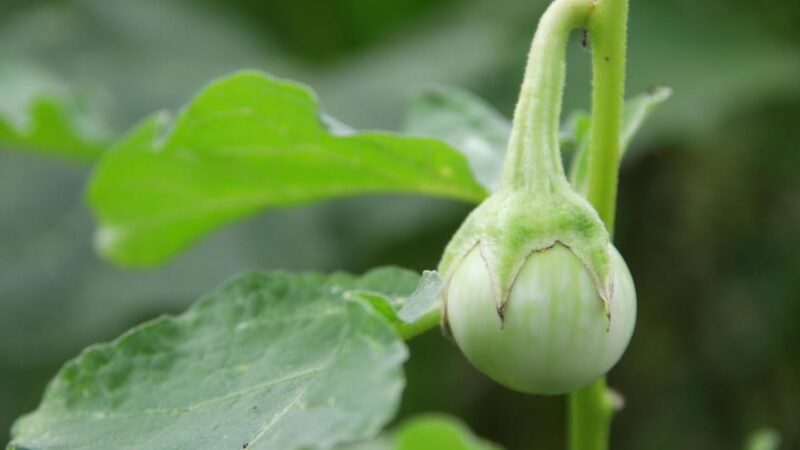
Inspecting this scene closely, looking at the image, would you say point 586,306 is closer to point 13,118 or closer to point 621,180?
point 13,118

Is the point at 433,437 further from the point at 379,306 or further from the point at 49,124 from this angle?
the point at 49,124

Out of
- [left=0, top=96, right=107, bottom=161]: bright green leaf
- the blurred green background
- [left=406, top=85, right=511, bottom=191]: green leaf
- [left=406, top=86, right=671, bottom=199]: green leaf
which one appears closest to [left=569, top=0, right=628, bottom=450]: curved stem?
[left=406, top=86, right=671, bottom=199]: green leaf

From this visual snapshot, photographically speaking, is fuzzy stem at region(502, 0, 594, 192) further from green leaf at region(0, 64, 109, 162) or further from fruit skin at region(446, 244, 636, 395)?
green leaf at region(0, 64, 109, 162)

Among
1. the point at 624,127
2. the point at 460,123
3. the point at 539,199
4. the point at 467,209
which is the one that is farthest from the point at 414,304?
the point at 467,209

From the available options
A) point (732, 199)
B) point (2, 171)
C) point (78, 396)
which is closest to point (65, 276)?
point (2, 171)

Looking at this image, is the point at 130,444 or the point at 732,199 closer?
the point at 130,444

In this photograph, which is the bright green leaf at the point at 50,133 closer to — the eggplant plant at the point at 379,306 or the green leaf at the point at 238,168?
the green leaf at the point at 238,168

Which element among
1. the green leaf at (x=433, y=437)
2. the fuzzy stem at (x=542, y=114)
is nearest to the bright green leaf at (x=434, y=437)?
the green leaf at (x=433, y=437)
